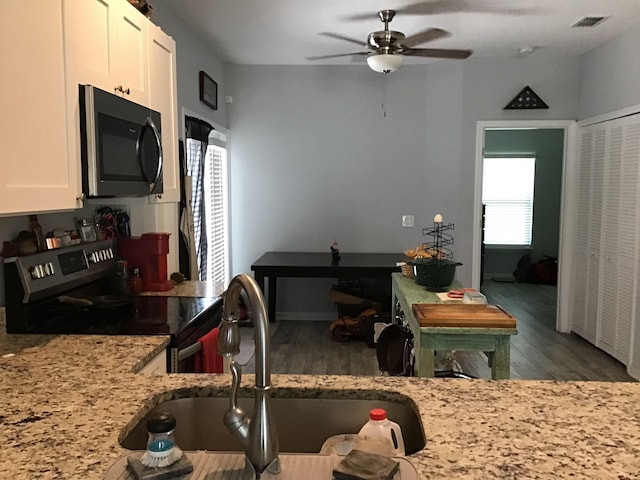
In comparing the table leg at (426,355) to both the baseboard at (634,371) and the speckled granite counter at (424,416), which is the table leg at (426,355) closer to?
the speckled granite counter at (424,416)

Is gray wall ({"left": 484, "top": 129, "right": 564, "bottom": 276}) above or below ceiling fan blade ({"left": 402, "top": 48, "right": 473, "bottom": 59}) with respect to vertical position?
below

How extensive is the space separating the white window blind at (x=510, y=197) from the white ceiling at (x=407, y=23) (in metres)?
3.21

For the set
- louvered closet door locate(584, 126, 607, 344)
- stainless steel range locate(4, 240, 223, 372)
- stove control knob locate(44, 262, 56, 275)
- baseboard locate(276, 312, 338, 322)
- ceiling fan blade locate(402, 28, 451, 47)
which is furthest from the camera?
baseboard locate(276, 312, 338, 322)

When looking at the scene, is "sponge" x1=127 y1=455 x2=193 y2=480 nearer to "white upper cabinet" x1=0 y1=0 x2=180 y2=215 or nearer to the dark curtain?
"white upper cabinet" x1=0 y1=0 x2=180 y2=215

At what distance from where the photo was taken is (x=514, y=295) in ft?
24.1

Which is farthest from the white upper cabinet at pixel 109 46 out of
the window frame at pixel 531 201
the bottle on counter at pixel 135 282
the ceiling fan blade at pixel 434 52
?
the window frame at pixel 531 201

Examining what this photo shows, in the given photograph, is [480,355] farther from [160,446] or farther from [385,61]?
[160,446]

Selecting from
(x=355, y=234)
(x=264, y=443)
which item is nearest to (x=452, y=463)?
(x=264, y=443)

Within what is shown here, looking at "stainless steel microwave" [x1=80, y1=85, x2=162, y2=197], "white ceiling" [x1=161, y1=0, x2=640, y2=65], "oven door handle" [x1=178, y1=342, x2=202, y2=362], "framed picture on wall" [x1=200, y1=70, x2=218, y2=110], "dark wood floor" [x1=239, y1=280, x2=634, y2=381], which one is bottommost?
"dark wood floor" [x1=239, y1=280, x2=634, y2=381]

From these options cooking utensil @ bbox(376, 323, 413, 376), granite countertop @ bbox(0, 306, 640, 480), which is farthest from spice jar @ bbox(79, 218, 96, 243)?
cooking utensil @ bbox(376, 323, 413, 376)

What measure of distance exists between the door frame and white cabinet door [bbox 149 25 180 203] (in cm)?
333

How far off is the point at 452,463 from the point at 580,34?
4.46m

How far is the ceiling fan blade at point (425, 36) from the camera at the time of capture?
14.5ft

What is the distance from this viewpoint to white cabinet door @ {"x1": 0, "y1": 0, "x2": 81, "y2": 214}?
1.52m
